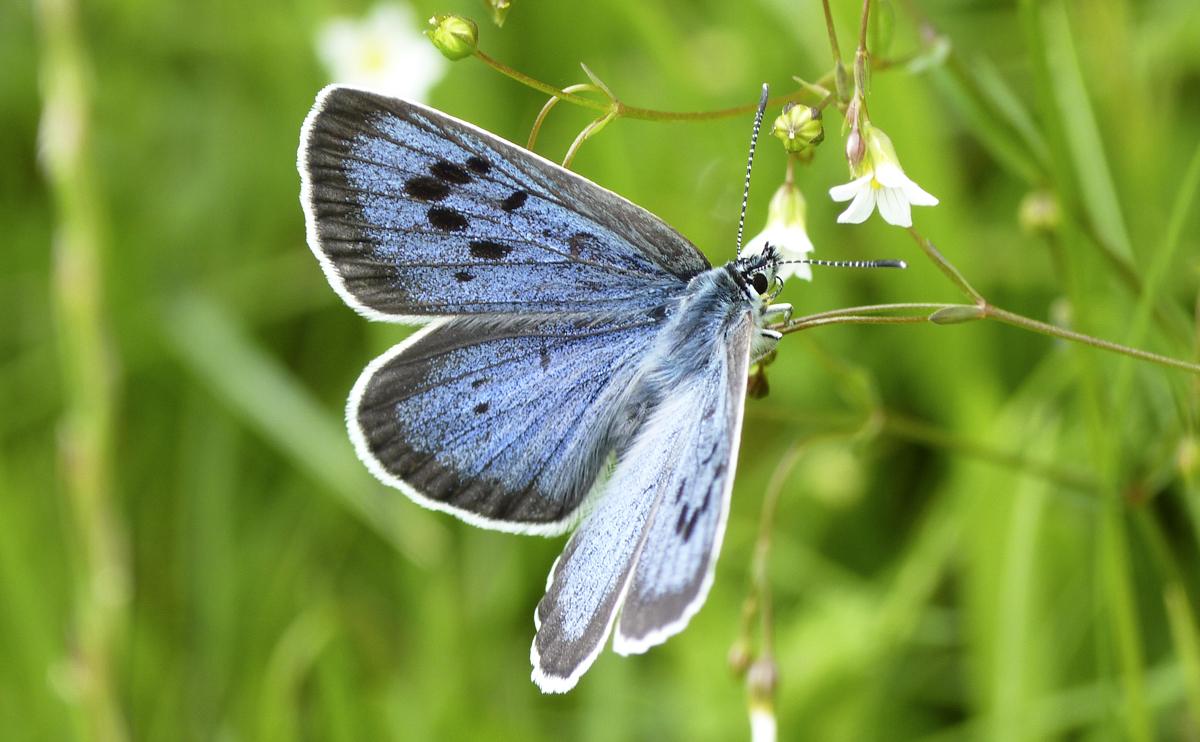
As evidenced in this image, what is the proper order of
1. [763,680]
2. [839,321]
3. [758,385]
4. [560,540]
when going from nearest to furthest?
1. [839,321]
2. [758,385]
3. [763,680]
4. [560,540]

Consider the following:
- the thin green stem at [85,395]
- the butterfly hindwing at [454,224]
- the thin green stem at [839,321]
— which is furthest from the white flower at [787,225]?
the thin green stem at [85,395]

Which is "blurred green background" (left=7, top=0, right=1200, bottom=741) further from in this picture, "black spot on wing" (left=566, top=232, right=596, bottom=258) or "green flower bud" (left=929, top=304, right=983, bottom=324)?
"black spot on wing" (left=566, top=232, right=596, bottom=258)

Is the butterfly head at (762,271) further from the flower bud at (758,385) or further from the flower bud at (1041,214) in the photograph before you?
the flower bud at (1041,214)

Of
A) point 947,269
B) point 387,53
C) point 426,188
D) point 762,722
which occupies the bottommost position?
point 762,722

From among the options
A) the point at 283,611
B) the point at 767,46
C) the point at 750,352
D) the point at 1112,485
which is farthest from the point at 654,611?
the point at 767,46

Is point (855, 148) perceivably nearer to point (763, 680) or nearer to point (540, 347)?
point (540, 347)

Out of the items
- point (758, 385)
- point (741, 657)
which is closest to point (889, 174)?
point (758, 385)

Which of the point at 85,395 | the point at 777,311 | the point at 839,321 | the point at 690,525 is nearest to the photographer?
the point at 690,525
